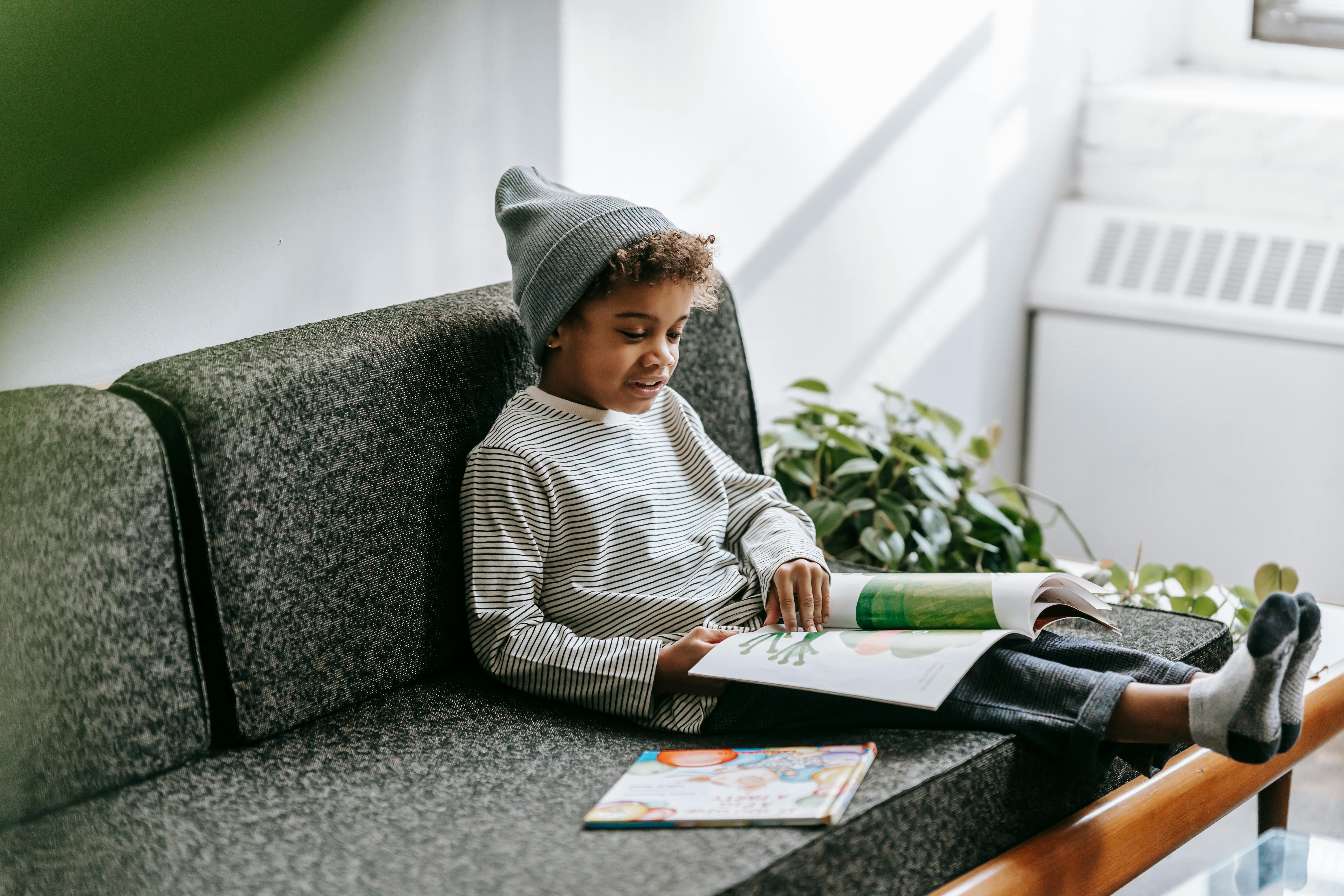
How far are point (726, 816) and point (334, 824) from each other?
0.27m

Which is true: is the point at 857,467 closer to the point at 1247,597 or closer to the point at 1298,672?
the point at 1247,597

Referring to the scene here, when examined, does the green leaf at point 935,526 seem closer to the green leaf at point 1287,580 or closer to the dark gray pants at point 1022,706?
the green leaf at point 1287,580

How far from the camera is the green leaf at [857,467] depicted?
5.19ft

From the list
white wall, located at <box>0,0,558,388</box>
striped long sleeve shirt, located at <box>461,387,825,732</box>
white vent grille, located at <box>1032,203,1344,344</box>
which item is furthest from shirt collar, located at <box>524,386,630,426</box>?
white vent grille, located at <box>1032,203,1344,344</box>

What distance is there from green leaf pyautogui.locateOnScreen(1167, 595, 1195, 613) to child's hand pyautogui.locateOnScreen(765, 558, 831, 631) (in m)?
0.61

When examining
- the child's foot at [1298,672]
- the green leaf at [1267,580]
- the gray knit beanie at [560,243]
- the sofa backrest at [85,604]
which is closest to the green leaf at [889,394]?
the green leaf at [1267,580]

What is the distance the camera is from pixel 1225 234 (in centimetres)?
224

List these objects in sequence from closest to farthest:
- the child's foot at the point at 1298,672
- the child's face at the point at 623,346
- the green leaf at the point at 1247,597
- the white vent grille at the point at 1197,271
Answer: the child's foot at the point at 1298,672
the child's face at the point at 623,346
the green leaf at the point at 1247,597
the white vent grille at the point at 1197,271

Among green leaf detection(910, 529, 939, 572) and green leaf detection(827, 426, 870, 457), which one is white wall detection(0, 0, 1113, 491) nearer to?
green leaf detection(827, 426, 870, 457)

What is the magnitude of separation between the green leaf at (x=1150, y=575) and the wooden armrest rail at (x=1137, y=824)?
0.94ft

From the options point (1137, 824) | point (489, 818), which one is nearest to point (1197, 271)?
point (1137, 824)

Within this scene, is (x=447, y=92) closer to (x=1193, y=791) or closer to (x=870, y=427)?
(x=870, y=427)

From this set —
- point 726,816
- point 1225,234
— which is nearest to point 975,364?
point 1225,234

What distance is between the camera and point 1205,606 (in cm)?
148
